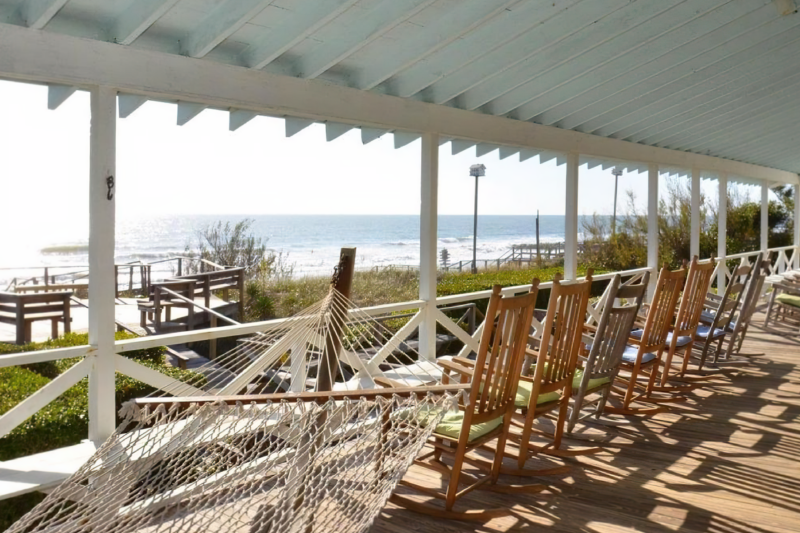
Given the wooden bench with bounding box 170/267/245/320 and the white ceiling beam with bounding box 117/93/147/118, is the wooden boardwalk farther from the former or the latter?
the wooden bench with bounding box 170/267/245/320

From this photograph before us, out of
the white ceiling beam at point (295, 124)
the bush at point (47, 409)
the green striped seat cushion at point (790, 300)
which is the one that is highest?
the white ceiling beam at point (295, 124)

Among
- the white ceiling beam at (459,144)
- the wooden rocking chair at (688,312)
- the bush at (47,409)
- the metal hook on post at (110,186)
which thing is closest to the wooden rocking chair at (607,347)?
the wooden rocking chair at (688,312)

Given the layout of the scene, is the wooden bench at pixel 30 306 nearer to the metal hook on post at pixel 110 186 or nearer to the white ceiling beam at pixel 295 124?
the white ceiling beam at pixel 295 124

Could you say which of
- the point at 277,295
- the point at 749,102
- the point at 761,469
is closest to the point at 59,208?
the point at 277,295

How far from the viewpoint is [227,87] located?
11.9ft

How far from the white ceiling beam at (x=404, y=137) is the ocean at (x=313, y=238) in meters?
17.3

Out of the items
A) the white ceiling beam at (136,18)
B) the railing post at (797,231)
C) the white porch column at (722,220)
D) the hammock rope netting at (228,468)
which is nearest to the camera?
the hammock rope netting at (228,468)

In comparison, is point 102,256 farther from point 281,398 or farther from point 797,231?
point 797,231

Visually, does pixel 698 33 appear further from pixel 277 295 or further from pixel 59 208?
pixel 59 208

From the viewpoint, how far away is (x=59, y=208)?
2478 centimetres

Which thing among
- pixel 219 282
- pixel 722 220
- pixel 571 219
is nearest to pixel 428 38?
pixel 571 219

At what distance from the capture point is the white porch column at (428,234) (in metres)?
4.97

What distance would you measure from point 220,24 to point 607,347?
2.72 metres

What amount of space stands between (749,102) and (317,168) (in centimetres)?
2744
